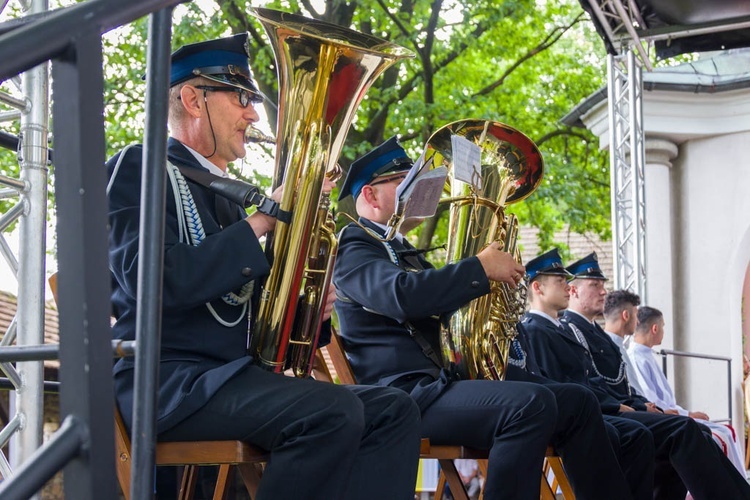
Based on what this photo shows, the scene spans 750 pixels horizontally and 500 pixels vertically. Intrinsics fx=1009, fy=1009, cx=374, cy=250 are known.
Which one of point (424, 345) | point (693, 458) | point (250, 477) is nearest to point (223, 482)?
point (250, 477)

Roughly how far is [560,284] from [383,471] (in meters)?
3.63

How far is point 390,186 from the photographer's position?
13.9 ft

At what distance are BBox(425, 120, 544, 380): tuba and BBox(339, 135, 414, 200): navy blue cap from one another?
0.18 metres

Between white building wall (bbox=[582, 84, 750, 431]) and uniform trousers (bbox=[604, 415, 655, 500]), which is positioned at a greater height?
white building wall (bbox=[582, 84, 750, 431])

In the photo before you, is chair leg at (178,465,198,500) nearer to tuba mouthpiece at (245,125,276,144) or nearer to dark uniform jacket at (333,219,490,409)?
dark uniform jacket at (333,219,490,409)

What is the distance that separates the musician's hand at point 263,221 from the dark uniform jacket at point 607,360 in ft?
12.4

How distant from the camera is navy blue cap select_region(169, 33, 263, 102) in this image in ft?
9.80

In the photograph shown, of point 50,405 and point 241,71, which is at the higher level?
point 241,71

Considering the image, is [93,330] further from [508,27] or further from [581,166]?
[581,166]

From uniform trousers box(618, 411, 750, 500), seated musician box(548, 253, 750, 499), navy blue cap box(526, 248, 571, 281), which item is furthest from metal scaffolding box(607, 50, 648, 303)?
uniform trousers box(618, 411, 750, 500)

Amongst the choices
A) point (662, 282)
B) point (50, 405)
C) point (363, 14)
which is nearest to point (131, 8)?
point (50, 405)

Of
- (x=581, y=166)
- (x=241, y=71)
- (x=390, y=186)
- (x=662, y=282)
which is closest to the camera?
(x=241, y=71)

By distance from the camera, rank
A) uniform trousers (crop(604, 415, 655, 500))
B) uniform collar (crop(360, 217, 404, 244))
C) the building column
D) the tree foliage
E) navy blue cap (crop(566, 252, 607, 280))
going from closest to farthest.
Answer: uniform collar (crop(360, 217, 404, 244)) < uniform trousers (crop(604, 415, 655, 500)) < navy blue cap (crop(566, 252, 607, 280)) < the building column < the tree foliage

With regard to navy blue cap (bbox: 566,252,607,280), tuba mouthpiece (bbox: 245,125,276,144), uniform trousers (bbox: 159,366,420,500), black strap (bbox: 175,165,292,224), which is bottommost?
uniform trousers (bbox: 159,366,420,500)
